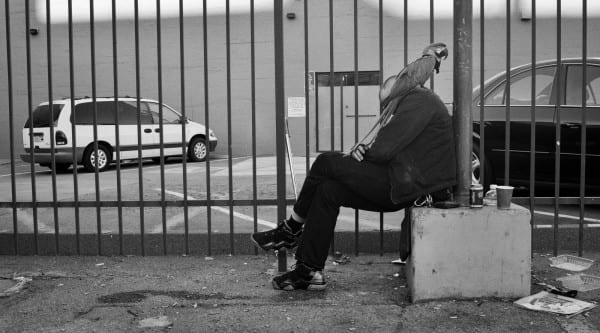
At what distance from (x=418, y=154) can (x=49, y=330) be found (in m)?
2.20

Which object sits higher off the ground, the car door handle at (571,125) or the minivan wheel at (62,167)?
the car door handle at (571,125)

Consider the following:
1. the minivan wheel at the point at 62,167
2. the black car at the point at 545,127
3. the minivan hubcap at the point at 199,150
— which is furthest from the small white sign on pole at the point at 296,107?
the minivan hubcap at the point at 199,150

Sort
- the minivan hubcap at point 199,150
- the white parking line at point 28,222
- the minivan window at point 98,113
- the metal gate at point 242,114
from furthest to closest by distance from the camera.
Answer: the minivan hubcap at point 199,150
the minivan window at point 98,113
the white parking line at point 28,222
the metal gate at point 242,114

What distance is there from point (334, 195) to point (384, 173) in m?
0.32

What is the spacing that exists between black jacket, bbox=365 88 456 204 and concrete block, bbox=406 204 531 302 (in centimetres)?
→ 19

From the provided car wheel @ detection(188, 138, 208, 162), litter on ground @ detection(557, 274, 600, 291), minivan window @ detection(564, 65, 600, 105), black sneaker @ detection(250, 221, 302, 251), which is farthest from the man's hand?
car wheel @ detection(188, 138, 208, 162)

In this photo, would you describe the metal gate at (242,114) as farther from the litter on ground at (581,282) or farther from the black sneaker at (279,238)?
the litter on ground at (581,282)

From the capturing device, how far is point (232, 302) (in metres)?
3.66

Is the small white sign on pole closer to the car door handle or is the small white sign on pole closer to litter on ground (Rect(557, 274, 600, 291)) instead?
litter on ground (Rect(557, 274, 600, 291))

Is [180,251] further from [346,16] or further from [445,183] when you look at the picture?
[346,16]

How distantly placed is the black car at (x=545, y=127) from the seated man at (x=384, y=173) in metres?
2.53

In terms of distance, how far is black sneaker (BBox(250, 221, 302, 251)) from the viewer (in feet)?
13.0

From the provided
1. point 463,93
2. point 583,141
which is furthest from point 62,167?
point 583,141

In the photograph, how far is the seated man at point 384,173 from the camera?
363 cm
